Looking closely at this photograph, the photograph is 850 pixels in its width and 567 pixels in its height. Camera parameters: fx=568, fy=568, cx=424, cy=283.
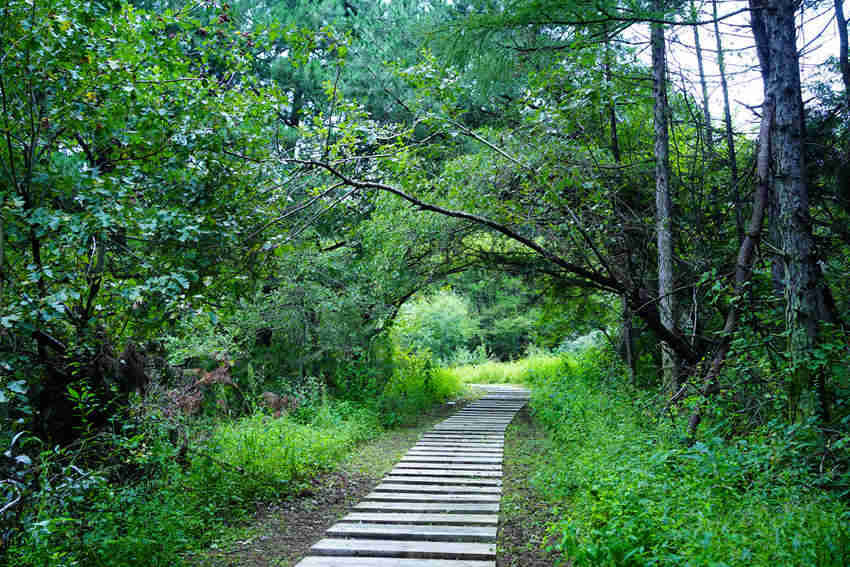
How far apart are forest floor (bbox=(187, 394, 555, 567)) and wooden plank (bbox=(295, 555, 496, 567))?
170 millimetres

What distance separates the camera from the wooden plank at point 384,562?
4.13m

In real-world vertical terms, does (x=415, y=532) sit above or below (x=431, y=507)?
above

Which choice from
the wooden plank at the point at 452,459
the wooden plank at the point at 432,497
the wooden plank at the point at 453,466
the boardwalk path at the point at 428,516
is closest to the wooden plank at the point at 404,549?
the boardwalk path at the point at 428,516

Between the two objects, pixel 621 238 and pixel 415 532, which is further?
pixel 621 238

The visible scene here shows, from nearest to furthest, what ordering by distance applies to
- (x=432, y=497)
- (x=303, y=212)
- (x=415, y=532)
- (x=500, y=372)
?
(x=415, y=532) < (x=432, y=497) < (x=303, y=212) < (x=500, y=372)

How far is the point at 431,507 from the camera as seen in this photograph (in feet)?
18.4

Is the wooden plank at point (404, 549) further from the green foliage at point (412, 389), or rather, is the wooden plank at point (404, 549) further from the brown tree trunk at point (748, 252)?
the green foliage at point (412, 389)

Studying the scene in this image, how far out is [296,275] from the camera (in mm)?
9477

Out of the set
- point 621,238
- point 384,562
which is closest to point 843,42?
point 621,238

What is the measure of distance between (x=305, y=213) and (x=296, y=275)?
3121mm

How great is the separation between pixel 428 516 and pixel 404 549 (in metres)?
0.89

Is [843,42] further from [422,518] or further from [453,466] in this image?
[453,466]

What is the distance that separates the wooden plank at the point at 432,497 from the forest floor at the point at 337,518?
0.16 metres

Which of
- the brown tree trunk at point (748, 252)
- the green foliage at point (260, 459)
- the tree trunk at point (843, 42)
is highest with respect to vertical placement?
the tree trunk at point (843, 42)
